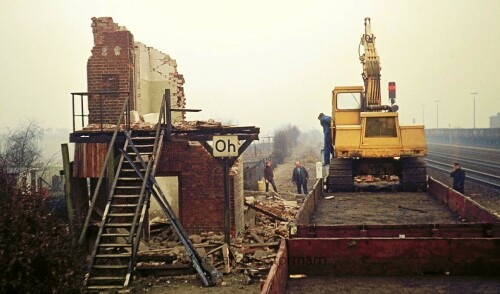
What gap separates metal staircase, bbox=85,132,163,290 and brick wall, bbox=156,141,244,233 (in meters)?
1.71

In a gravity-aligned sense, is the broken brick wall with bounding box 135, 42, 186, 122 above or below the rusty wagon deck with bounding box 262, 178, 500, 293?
above

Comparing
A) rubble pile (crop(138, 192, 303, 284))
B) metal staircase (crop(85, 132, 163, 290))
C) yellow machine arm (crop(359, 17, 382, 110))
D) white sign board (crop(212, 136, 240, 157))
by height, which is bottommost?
rubble pile (crop(138, 192, 303, 284))

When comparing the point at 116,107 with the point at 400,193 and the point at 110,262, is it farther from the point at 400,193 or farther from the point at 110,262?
the point at 400,193

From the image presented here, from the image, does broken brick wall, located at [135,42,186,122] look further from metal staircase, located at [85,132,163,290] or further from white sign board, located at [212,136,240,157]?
white sign board, located at [212,136,240,157]

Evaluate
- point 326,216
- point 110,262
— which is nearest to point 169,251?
point 110,262

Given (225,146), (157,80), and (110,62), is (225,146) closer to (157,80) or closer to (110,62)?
(110,62)

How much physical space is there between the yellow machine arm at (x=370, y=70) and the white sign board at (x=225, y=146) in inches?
196

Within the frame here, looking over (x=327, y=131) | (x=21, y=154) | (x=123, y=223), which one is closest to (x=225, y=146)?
(x=123, y=223)

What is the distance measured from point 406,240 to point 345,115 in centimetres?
934

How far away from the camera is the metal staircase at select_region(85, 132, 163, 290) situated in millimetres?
9000

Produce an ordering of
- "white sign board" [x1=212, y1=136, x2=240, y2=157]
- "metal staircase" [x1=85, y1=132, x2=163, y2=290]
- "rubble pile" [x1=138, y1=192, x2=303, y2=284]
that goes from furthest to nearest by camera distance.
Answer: "white sign board" [x1=212, y1=136, x2=240, y2=157] < "rubble pile" [x1=138, y1=192, x2=303, y2=284] < "metal staircase" [x1=85, y1=132, x2=163, y2=290]

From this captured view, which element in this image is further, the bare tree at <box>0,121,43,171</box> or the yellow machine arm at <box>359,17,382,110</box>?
the bare tree at <box>0,121,43,171</box>

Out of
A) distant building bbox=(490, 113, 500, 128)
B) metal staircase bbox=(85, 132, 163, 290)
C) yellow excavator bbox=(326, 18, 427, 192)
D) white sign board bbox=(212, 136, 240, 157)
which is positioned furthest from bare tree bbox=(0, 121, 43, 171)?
distant building bbox=(490, 113, 500, 128)

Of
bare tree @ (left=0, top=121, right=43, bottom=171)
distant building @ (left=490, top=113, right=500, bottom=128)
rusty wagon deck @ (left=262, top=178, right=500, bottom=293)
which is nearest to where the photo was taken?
rusty wagon deck @ (left=262, top=178, right=500, bottom=293)
